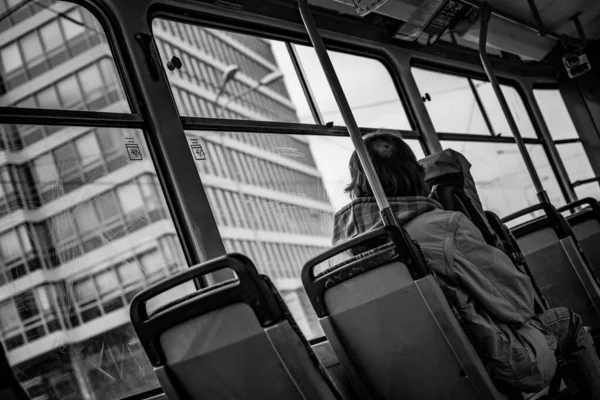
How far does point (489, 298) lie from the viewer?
2389 millimetres

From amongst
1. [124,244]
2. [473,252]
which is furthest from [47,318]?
[473,252]

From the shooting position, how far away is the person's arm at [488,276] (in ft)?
7.86

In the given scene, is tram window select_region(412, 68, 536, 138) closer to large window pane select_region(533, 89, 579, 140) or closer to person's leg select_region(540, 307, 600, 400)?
large window pane select_region(533, 89, 579, 140)

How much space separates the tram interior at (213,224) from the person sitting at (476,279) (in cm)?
10

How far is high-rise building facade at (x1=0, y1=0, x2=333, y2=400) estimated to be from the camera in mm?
2633

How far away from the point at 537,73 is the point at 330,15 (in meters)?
4.48

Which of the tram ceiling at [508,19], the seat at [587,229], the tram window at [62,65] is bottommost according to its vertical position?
the seat at [587,229]

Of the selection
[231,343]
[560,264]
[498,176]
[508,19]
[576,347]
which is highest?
[508,19]

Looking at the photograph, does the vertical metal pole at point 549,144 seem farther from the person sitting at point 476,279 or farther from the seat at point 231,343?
→ the seat at point 231,343

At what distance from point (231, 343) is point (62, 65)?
6.33ft

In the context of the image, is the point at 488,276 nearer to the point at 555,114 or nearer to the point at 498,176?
the point at 498,176

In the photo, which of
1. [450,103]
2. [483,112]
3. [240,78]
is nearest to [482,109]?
[483,112]

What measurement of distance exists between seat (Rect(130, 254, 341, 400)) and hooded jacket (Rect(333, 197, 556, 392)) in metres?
0.78

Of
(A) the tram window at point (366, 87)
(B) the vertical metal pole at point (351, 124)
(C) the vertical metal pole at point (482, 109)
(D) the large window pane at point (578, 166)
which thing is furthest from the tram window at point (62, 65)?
(D) the large window pane at point (578, 166)
